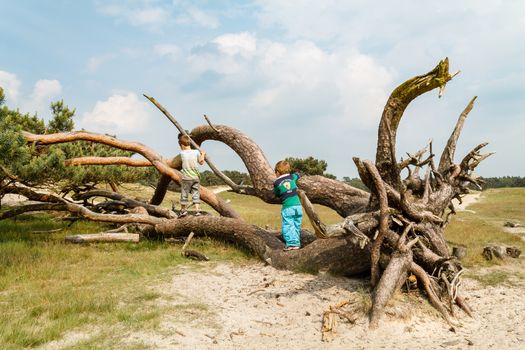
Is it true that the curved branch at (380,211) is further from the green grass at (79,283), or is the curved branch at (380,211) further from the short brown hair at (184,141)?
the short brown hair at (184,141)

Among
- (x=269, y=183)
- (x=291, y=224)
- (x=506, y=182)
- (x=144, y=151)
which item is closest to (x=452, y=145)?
(x=291, y=224)

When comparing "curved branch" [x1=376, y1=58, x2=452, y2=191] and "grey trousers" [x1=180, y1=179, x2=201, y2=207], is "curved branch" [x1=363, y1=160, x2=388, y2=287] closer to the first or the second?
"curved branch" [x1=376, y1=58, x2=452, y2=191]

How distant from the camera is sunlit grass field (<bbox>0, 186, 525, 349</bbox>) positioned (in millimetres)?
5199

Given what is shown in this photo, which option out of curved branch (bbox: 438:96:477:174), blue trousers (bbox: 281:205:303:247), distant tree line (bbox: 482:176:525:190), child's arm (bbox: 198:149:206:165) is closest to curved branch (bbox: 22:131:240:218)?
child's arm (bbox: 198:149:206:165)

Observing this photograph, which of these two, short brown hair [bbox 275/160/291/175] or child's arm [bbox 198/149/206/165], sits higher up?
child's arm [bbox 198/149/206/165]

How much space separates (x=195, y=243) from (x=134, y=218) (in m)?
1.86

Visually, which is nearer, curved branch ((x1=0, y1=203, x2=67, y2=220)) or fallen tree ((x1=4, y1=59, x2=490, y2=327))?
fallen tree ((x1=4, y1=59, x2=490, y2=327))

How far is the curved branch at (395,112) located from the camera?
6.07 meters

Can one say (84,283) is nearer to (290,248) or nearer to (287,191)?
(290,248)

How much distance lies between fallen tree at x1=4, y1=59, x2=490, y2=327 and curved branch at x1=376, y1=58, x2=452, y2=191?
0.05 feet

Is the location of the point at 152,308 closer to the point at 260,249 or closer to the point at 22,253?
the point at 260,249

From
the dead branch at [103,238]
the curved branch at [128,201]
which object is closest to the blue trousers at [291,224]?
the dead branch at [103,238]

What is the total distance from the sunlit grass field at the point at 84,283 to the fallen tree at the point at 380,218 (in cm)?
68

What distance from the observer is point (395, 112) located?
6.62 metres
